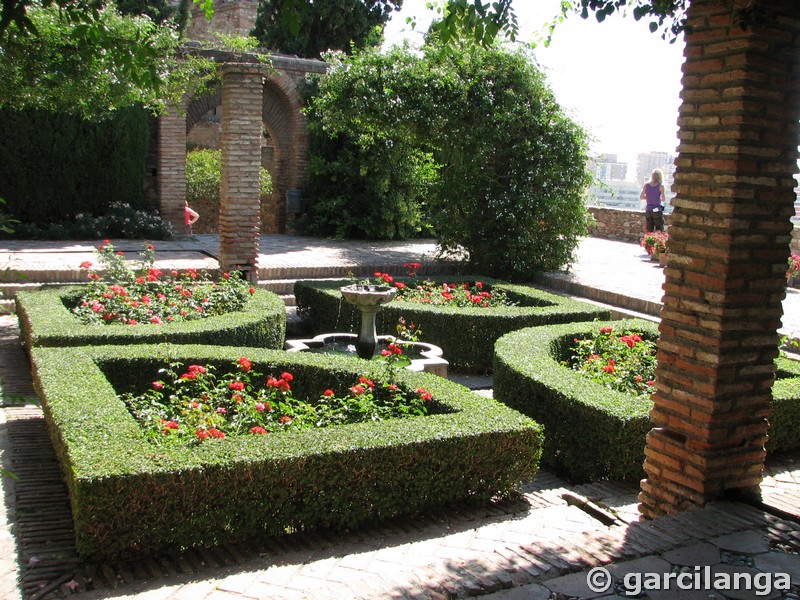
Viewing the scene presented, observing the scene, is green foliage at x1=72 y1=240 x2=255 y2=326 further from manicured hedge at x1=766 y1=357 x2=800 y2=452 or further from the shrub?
the shrub

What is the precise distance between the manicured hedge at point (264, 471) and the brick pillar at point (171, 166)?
11.3m

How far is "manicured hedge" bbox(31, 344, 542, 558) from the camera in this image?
3.76 m

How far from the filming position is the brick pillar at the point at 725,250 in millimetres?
3502

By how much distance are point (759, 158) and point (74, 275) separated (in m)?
8.93

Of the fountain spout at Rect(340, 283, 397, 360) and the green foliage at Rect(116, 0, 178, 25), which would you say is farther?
the green foliage at Rect(116, 0, 178, 25)

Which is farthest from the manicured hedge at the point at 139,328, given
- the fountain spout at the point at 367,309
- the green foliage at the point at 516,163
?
the green foliage at the point at 516,163

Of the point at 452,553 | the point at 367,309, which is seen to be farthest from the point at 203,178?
the point at 452,553

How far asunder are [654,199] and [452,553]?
1451 cm

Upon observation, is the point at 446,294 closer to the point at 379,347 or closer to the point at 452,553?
the point at 379,347

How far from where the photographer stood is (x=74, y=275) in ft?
34.2

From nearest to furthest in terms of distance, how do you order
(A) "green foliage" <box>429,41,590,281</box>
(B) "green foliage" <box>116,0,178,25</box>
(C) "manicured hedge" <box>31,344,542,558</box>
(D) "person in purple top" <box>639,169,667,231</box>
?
(C) "manicured hedge" <box>31,344,542,558</box> < (A) "green foliage" <box>429,41,590,281</box> < (D) "person in purple top" <box>639,169,667,231</box> < (B) "green foliage" <box>116,0,178,25</box>

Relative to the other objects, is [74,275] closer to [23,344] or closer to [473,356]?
[23,344]

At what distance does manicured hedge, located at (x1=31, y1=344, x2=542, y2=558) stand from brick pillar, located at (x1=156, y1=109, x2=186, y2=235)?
1134cm

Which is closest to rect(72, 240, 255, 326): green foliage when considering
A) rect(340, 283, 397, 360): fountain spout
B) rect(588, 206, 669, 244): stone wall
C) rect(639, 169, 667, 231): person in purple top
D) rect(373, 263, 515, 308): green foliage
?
rect(340, 283, 397, 360): fountain spout
